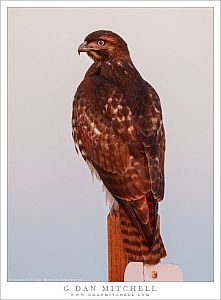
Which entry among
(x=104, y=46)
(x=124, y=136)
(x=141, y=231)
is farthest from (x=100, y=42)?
(x=141, y=231)

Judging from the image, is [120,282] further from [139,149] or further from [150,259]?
[139,149]

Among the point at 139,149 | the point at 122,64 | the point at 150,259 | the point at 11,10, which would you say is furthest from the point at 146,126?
the point at 11,10

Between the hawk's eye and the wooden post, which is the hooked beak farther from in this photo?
the wooden post

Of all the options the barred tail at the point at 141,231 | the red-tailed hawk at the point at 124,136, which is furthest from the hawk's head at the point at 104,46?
the barred tail at the point at 141,231

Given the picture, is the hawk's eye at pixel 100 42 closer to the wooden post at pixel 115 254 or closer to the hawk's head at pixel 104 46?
the hawk's head at pixel 104 46

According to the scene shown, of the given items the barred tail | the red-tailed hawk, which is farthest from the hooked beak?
the barred tail

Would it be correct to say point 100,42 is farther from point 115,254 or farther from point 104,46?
point 115,254

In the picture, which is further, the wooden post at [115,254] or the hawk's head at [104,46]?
the hawk's head at [104,46]
